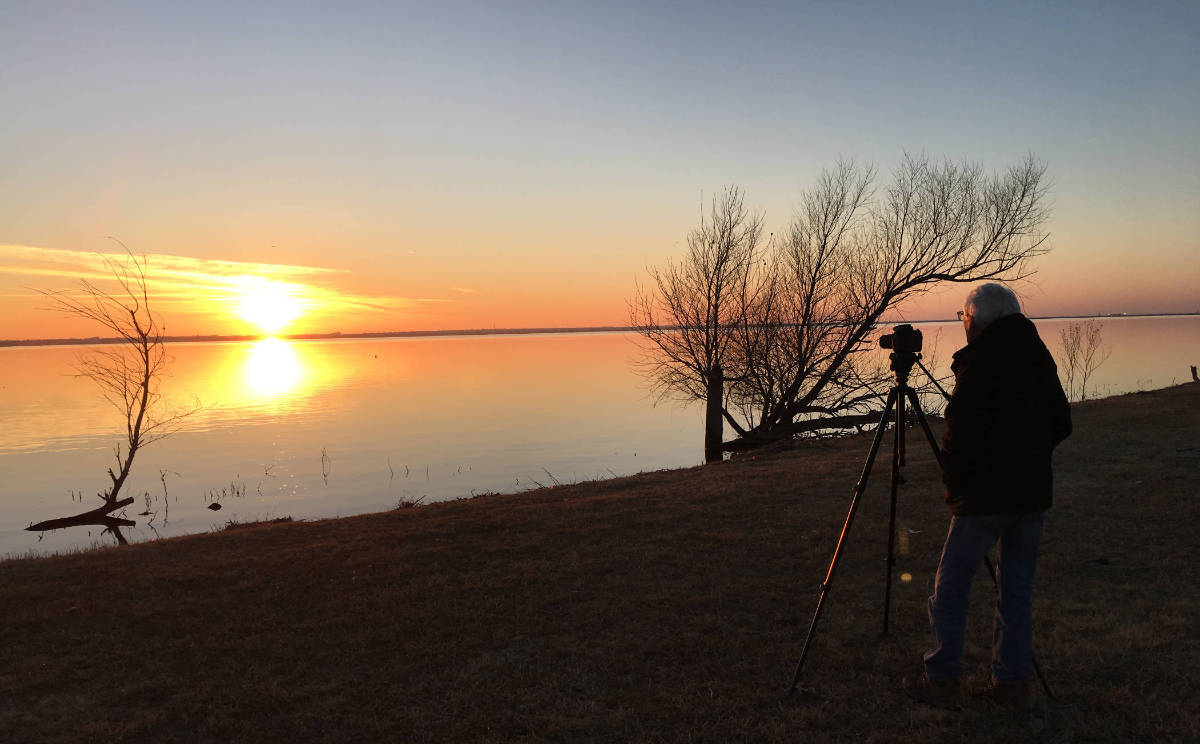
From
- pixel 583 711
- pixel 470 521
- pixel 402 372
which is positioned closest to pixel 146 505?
pixel 470 521

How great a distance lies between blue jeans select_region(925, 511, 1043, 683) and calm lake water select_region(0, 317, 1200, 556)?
1646 cm

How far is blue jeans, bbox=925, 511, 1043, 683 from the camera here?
14.0 ft

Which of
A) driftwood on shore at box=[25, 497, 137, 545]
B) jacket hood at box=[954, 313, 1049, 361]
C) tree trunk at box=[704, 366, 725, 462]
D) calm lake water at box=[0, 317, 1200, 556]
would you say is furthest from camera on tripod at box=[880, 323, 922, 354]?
driftwood on shore at box=[25, 497, 137, 545]

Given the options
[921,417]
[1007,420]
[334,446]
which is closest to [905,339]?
[921,417]

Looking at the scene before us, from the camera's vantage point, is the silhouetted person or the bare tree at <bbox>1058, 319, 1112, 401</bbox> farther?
the bare tree at <bbox>1058, 319, 1112, 401</bbox>

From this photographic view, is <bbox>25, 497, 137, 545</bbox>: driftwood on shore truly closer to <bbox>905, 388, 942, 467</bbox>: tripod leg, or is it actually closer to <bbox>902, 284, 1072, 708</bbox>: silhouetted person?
<bbox>905, 388, 942, 467</bbox>: tripod leg

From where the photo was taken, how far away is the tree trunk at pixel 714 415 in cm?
1920

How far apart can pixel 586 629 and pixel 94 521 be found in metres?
18.4

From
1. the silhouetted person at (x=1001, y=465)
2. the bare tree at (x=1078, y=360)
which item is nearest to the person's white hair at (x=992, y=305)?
the silhouetted person at (x=1001, y=465)

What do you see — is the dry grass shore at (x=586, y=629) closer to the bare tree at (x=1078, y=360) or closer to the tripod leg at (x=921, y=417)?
the tripod leg at (x=921, y=417)

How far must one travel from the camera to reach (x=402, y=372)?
72.2 meters

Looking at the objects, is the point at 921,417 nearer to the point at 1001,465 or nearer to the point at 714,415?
the point at 1001,465

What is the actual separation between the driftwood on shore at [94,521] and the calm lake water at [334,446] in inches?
13.0

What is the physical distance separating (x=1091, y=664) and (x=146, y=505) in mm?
23773
